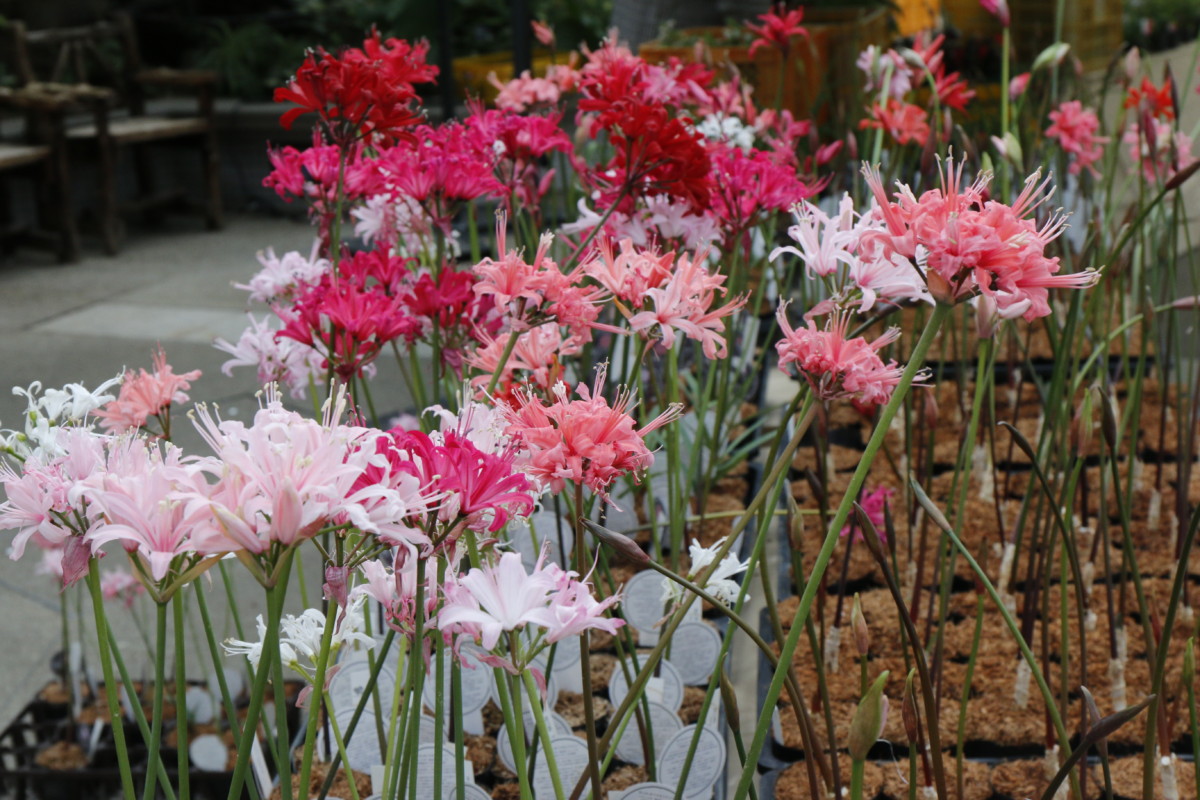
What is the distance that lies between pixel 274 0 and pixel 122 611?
16.5ft

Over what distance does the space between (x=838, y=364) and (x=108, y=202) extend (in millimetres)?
4706

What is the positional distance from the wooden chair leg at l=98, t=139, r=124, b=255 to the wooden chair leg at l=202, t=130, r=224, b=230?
43cm

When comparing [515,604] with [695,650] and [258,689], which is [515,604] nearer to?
[258,689]

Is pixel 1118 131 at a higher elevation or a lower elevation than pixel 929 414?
higher

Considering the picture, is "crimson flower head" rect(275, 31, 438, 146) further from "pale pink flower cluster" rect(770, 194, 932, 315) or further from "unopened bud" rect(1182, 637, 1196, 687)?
"unopened bud" rect(1182, 637, 1196, 687)

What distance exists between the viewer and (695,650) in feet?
3.77

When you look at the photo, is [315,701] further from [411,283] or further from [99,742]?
[99,742]

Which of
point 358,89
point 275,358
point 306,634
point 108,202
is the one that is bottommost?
point 108,202

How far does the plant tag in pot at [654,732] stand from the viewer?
1.03m

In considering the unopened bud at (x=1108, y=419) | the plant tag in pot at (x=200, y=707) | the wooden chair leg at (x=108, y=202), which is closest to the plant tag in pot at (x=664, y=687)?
the unopened bud at (x=1108, y=419)

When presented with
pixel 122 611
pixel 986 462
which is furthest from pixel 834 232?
pixel 122 611

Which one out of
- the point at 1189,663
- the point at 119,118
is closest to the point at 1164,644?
the point at 1189,663

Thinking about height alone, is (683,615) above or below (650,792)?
above

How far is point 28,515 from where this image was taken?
0.60m
